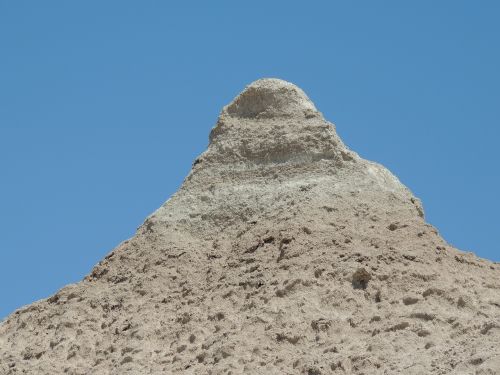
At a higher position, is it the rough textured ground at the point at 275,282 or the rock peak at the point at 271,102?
the rock peak at the point at 271,102

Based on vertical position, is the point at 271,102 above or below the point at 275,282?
above

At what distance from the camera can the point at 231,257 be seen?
69.4 feet

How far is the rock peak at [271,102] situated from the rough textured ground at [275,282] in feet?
0.08

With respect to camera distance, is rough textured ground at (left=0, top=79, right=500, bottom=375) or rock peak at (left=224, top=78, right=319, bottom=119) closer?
rough textured ground at (left=0, top=79, right=500, bottom=375)

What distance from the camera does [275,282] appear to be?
20.0m

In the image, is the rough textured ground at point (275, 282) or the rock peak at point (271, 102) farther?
the rock peak at point (271, 102)

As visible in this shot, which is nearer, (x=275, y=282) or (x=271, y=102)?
(x=275, y=282)

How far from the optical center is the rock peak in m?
23.1

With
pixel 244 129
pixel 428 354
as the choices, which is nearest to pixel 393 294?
pixel 428 354

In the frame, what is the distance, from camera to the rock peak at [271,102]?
2312cm

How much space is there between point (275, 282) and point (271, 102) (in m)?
4.38

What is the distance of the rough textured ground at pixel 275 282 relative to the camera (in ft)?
60.4

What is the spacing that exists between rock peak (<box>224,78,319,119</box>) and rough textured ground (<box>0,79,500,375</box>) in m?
0.02

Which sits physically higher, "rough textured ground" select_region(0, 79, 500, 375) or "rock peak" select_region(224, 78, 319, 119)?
"rock peak" select_region(224, 78, 319, 119)
